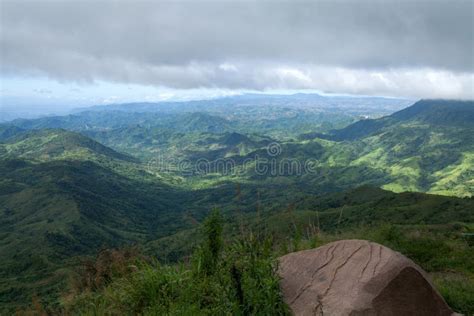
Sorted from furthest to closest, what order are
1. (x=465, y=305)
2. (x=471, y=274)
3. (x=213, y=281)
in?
1. (x=471, y=274)
2. (x=465, y=305)
3. (x=213, y=281)

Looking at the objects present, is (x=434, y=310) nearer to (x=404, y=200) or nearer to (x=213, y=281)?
(x=213, y=281)

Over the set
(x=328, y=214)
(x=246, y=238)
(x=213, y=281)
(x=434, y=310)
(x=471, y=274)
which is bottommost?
(x=328, y=214)

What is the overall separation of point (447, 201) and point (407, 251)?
100432mm

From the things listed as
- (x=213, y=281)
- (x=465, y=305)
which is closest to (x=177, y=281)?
(x=213, y=281)

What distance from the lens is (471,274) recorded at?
1175 centimetres

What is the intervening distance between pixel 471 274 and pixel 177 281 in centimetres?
962

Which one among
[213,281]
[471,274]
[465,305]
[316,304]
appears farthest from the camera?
[471,274]

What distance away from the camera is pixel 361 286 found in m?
7.38

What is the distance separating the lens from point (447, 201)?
99.8 m

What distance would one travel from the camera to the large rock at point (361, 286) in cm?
714

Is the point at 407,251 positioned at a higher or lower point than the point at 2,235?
higher

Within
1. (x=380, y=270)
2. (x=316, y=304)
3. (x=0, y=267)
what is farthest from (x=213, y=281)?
(x=0, y=267)

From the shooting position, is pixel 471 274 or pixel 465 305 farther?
pixel 471 274

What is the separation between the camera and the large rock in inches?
281
